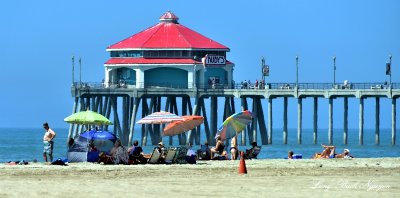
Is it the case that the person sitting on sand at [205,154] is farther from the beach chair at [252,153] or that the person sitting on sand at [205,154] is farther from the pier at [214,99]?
the pier at [214,99]

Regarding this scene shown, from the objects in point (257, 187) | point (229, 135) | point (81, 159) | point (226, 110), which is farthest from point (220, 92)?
point (257, 187)

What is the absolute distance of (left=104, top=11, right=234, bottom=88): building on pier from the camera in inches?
3723

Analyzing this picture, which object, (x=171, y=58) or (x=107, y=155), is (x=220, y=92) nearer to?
(x=171, y=58)

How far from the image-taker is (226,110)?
93.7 metres

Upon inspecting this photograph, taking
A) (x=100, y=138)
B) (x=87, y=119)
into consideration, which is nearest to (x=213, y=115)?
(x=87, y=119)

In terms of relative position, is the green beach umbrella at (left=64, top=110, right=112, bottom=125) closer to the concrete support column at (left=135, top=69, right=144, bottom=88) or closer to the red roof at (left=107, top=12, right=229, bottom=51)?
the concrete support column at (left=135, top=69, right=144, bottom=88)

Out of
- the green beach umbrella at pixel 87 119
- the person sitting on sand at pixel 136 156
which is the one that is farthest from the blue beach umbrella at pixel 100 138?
the person sitting on sand at pixel 136 156

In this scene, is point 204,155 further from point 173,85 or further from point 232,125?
point 173,85

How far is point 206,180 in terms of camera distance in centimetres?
3791

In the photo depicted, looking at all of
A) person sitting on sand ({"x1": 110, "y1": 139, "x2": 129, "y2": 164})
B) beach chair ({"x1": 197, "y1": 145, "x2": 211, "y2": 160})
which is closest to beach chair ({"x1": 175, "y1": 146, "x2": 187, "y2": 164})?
person sitting on sand ({"x1": 110, "y1": 139, "x2": 129, "y2": 164})

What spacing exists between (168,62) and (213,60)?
2.87m

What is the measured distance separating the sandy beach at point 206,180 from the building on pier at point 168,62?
155 ft

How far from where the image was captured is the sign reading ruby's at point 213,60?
308ft

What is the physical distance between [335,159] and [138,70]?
45780 millimetres
